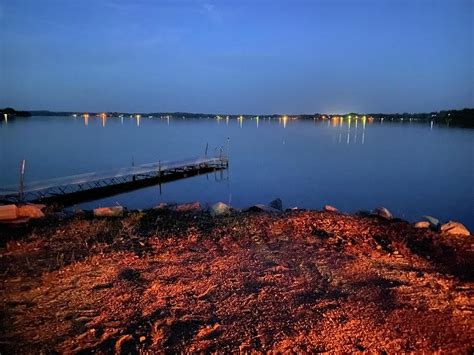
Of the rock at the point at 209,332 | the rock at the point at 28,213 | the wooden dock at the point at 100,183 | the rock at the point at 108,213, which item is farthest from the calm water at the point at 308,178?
the rock at the point at 209,332

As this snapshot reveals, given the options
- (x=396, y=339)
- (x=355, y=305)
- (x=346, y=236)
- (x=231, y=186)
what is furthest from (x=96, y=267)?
(x=231, y=186)

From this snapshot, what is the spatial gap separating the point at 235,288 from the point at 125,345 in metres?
2.02

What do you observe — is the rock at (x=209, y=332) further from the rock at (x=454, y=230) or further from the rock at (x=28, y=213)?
the rock at (x=28, y=213)

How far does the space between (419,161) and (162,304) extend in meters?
47.0

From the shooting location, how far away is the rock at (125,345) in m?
4.33

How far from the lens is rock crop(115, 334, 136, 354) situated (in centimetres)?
433

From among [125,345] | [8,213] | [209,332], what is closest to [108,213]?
[8,213]

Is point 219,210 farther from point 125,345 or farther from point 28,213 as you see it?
point 125,345

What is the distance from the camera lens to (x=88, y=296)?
Answer: 563cm

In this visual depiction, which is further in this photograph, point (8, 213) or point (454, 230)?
point (8, 213)

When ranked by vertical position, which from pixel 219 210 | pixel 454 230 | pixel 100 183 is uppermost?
pixel 219 210

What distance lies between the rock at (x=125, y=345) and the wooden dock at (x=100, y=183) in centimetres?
1746

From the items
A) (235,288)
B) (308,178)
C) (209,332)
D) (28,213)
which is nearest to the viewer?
(209,332)

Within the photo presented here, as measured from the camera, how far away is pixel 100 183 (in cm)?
2661
